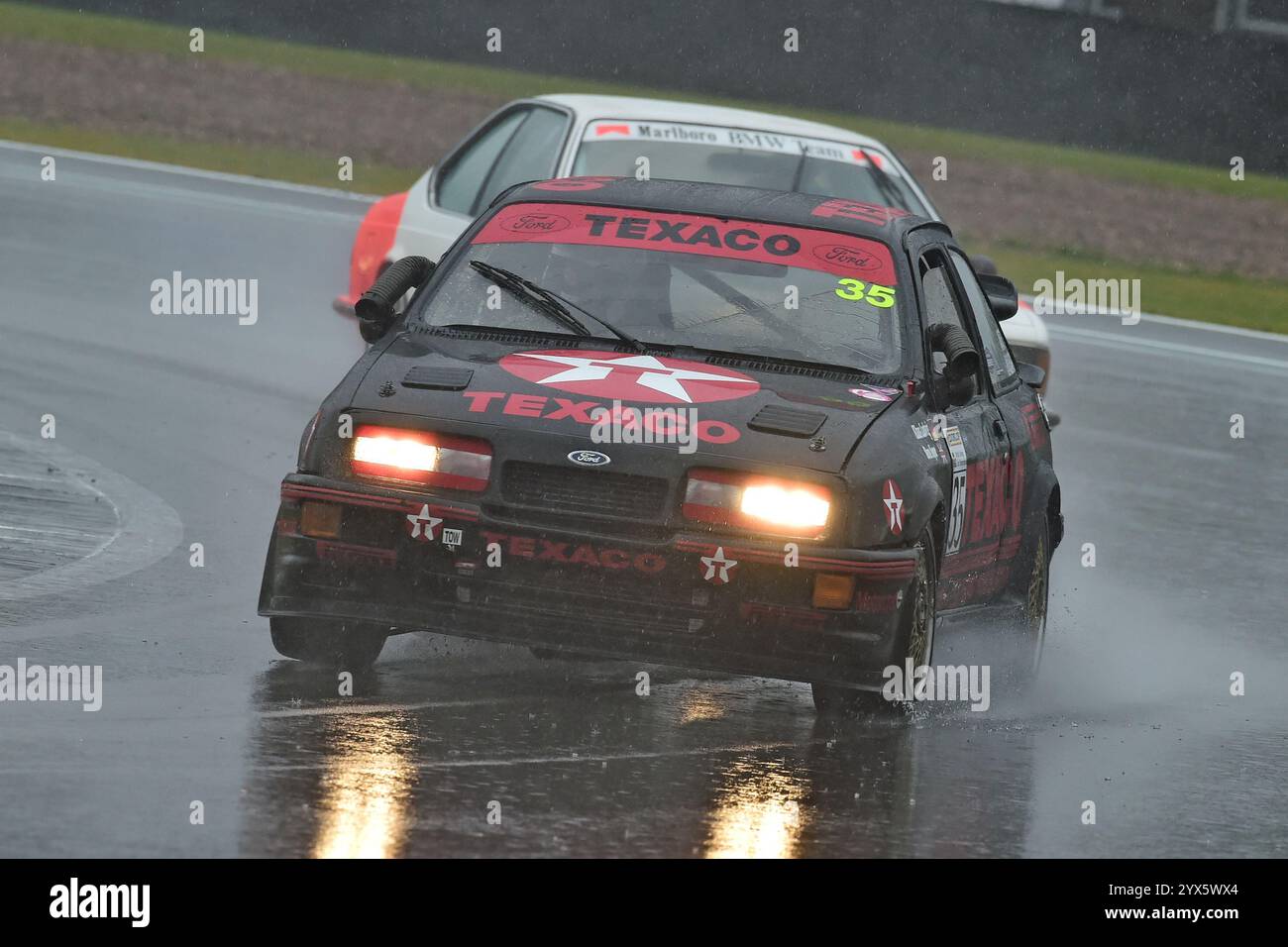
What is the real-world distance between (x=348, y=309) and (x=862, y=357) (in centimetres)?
371

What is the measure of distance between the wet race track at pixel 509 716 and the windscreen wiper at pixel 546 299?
3.47 feet

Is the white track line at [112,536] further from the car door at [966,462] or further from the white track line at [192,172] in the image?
the white track line at [192,172]

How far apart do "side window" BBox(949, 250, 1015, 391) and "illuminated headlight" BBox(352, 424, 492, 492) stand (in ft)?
7.76

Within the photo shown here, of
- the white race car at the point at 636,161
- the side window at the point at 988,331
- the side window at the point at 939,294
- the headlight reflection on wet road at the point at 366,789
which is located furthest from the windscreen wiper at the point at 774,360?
the white race car at the point at 636,161

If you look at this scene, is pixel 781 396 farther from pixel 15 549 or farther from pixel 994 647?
pixel 15 549

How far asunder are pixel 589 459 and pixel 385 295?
1.43 meters

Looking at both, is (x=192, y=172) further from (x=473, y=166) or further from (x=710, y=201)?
(x=710, y=201)

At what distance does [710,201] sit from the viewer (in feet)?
26.8

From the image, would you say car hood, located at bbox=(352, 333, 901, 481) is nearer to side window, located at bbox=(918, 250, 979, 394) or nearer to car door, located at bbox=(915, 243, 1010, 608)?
car door, located at bbox=(915, 243, 1010, 608)

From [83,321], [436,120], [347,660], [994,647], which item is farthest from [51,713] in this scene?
[436,120]

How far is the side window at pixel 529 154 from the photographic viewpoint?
38.8 feet

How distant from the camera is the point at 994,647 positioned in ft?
28.9

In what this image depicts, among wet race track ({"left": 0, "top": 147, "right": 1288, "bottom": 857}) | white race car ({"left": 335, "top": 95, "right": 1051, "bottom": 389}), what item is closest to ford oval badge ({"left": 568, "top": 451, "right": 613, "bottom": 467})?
wet race track ({"left": 0, "top": 147, "right": 1288, "bottom": 857})

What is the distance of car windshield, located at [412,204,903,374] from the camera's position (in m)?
7.67
